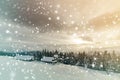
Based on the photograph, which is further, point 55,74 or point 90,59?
point 90,59

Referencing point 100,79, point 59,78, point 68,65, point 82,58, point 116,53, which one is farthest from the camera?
point 68,65

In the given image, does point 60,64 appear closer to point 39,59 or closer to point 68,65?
point 68,65

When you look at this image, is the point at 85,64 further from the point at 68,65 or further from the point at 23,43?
the point at 23,43

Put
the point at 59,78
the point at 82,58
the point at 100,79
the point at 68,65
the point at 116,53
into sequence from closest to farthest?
the point at 59,78, the point at 100,79, the point at 116,53, the point at 82,58, the point at 68,65

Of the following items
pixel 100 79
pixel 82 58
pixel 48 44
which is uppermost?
pixel 48 44

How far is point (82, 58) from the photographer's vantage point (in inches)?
941

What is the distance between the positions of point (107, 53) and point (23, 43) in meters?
8.89

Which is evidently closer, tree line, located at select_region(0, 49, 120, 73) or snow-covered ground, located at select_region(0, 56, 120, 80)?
snow-covered ground, located at select_region(0, 56, 120, 80)

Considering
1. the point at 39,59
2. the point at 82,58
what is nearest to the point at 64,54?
the point at 82,58

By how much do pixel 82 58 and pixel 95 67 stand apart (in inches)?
98.0

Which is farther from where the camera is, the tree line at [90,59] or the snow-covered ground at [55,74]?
the tree line at [90,59]

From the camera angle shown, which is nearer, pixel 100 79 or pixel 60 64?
pixel 100 79

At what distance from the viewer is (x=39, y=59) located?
87.4ft

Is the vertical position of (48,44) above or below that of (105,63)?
above
